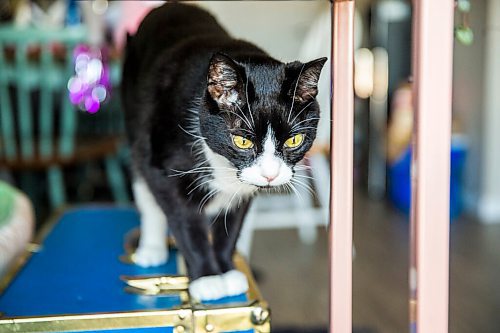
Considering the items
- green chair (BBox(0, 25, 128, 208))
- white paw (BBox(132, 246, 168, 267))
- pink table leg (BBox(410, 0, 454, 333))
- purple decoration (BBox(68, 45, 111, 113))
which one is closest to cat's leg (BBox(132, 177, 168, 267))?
white paw (BBox(132, 246, 168, 267))

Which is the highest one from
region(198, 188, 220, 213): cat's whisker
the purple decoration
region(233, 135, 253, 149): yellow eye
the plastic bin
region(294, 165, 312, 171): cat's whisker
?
the purple decoration

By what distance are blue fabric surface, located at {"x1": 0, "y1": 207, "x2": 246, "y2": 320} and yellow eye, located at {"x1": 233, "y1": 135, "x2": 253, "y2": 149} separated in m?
0.26

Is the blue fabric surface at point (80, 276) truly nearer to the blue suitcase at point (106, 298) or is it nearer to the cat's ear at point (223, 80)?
the blue suitcase at point (106, 298)

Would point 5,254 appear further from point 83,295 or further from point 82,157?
point 82,157

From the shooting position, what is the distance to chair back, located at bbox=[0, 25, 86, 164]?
7.52ft

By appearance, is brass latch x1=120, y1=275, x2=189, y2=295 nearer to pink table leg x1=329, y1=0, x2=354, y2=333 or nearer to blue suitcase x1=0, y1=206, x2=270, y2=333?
blue suitcase x1=0, y1=206, x2=270, y2=333

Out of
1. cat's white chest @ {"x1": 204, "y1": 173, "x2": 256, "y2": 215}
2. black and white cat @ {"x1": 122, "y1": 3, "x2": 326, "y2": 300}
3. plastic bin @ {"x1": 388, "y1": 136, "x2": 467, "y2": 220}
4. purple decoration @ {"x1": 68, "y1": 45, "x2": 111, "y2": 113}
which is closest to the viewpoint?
black and white cat @ {"x1": 122, "y1": 3, "x2": 326, "y2": 300}

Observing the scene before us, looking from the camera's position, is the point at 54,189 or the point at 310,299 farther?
the point at 54,189

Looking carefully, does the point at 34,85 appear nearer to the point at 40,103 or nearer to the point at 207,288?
the point at 40,103

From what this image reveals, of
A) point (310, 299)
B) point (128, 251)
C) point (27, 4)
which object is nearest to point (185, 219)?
point (128, 251)

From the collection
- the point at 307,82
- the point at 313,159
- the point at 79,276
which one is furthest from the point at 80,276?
the point at 313,159

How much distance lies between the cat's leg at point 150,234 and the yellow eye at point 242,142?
0.37m

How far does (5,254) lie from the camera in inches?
39.7

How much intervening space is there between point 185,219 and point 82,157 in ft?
5.23
